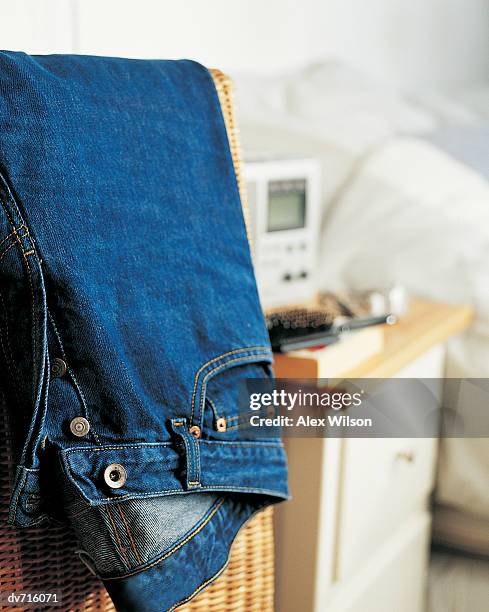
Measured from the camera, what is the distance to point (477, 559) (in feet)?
4.43

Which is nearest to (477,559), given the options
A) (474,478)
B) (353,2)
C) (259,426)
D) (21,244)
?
(474,478)

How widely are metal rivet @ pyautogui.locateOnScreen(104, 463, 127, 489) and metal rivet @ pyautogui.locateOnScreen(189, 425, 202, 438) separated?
8cm

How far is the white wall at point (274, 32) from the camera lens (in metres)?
1.05

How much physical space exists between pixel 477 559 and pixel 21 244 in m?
1.02

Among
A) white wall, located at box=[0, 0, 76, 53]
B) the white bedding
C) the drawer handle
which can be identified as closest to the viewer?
white wall, located at box=[0, 0, 76, 53]

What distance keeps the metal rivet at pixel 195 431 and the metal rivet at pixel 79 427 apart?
0.10 m

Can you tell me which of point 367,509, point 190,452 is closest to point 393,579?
point 367,509

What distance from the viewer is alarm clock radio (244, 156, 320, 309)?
1.07 metres

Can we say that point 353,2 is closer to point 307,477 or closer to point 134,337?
point 307,477

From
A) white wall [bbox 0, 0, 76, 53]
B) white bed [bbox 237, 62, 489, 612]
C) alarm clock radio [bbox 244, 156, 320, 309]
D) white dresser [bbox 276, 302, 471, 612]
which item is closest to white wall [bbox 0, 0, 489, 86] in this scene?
white wall [bbox 0, 0, 76, 53]

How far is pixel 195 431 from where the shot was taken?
2.31 feet

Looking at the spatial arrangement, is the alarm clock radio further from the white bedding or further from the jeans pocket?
the jeans pocket

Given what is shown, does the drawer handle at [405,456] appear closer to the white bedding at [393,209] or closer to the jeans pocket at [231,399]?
the white bedding at [393,209]

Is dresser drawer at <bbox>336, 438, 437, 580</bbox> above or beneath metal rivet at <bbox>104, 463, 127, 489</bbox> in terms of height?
beneath
